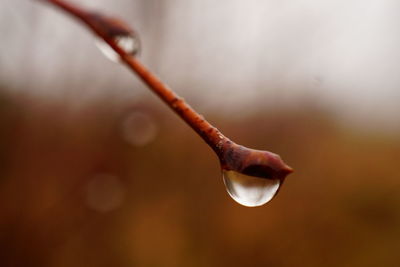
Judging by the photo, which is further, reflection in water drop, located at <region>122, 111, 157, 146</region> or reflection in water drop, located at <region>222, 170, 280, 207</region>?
reflection in water drop, located at <region>122, 111, 157, 146</region>

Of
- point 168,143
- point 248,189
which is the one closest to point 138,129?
point 168,143

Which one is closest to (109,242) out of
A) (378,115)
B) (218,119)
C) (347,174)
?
(218,119)

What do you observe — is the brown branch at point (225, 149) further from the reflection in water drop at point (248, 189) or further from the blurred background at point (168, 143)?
the blurred background at point (168, 143)

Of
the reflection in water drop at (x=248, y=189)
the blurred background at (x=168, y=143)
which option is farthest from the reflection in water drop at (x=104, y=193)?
the reflection in water drop at (x=248, y=189)

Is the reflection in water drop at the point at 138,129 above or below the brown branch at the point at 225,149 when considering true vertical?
above

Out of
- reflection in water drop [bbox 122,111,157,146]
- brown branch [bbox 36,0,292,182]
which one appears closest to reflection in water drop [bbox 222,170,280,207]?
brown branch [bbox 36,0,292,182]

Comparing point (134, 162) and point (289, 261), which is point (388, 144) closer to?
point (289, 261)

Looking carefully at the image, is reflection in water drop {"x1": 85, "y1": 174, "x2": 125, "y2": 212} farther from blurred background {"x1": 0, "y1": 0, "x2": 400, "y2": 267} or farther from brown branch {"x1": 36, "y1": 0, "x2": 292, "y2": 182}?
brown branch {"x1": 36, "y1": 0, "x2": 292, "y2": 182}

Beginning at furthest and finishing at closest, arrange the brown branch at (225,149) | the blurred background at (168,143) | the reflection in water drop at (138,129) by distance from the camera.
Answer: the reflection in water drop at (138,129) < the blurred background at (168,143) < the brown branch at (225,149)
